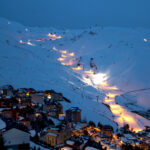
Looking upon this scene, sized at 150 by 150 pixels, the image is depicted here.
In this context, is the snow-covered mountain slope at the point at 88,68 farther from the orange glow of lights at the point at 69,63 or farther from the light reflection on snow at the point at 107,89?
the orange glow of lights at the point at 69,63

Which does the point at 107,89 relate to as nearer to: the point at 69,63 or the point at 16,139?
the point at 69,63

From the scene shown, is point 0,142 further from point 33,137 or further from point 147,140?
point 147,140

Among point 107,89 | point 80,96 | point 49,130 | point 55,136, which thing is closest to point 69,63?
point 107,89

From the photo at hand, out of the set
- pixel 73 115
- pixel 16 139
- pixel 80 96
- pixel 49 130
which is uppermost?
pixel 80 96

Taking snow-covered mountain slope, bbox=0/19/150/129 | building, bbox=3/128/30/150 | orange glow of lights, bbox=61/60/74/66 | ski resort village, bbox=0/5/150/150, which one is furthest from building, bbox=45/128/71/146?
orange glow of lights, bbox=61/60/74/66

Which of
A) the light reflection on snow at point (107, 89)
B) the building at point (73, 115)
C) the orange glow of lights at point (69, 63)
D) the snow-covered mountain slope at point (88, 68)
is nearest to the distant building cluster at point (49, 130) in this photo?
the building at point (73, 115)

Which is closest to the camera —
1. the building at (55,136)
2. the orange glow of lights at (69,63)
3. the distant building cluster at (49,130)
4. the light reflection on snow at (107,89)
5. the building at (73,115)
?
the distant building cluster at (49,130)

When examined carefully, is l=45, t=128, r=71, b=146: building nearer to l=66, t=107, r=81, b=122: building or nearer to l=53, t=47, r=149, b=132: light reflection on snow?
l=66, t=107, r=81, b=122: building

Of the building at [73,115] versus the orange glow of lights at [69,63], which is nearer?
the building at [73,115]

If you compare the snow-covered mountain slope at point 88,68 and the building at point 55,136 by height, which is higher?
the snow-covered mountain slope at point 88,68
